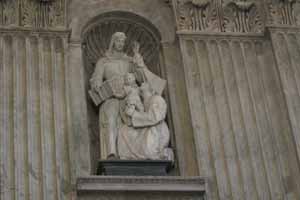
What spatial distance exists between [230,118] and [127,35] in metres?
2.56

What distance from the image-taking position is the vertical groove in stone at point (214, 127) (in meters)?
12.9

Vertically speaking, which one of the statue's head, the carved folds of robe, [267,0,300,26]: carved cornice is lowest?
the carved folds of robe

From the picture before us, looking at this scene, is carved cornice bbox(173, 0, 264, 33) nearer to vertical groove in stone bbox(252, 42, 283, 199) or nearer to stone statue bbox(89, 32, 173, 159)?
vertical groove in stone bbox(252, 42, 283, 199)

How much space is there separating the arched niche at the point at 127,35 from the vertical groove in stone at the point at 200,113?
0.57 meters

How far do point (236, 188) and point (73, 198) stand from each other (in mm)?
2402

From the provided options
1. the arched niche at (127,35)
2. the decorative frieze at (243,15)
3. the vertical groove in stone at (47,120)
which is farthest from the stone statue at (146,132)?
the decorative frieze at (243,15)

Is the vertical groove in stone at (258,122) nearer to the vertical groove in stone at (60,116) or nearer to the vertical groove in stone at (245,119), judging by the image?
the vertical groove in stone at (245,119)

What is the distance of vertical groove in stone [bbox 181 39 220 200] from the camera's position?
12945 millimetres

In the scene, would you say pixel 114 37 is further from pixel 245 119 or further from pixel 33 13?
pixel 245 119

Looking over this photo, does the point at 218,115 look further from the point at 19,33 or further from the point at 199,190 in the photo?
the point at 19,33

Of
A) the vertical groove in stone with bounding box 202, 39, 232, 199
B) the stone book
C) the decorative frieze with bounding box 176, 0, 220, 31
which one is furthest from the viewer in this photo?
the decorative frieze with bounding box 176, 0, 220, 31

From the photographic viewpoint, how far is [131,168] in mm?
12812

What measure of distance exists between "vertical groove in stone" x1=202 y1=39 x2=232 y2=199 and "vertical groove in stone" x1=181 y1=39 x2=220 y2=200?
0.06 metres

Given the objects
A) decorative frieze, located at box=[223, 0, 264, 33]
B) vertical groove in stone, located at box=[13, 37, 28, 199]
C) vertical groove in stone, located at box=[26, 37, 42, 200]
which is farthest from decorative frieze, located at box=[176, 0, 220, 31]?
vertical groove in stone, located at box=[13, 37, 28, 199]
